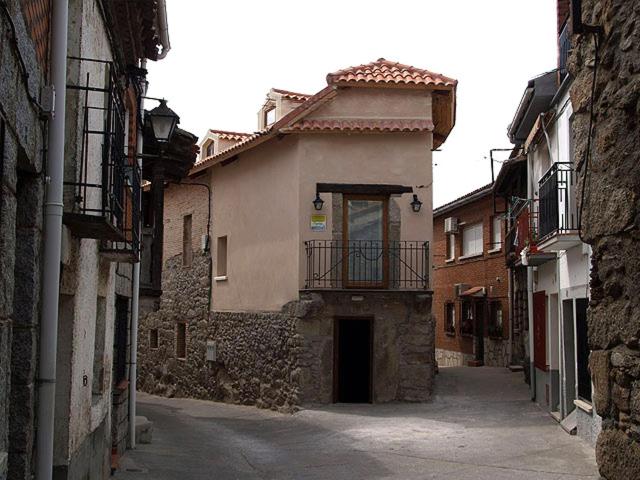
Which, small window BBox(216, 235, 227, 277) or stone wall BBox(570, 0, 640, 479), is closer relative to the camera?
stone wall BBox(570, 0, 640, 479)

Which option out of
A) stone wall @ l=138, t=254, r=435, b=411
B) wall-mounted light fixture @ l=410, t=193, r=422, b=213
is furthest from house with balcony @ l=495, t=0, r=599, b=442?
→ stone wall @ l=138, t=254, r=435, b=411

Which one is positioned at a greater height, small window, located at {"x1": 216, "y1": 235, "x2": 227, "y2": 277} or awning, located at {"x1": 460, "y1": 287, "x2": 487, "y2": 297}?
small window, located at {"x1": 216, "y1": 235, "x2": 227, "y2": 277}

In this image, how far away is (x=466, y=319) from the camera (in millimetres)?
26203

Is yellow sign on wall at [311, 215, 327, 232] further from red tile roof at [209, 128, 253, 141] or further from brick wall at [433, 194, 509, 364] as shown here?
brick wall at [433, 194, 509, 364]

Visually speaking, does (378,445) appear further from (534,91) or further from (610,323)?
(610,323)

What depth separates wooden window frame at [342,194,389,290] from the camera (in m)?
16.2

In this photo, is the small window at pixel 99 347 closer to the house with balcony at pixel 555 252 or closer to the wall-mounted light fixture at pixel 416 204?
the house with balcony at pixel 555 252

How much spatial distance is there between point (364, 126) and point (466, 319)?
11.6 metres

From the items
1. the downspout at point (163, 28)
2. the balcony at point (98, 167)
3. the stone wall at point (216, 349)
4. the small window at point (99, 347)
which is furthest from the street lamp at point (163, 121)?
the stone wall at point (216, 349)

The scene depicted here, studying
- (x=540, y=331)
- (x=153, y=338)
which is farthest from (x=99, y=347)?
(x=153, y=338)

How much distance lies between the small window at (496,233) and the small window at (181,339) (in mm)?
9043

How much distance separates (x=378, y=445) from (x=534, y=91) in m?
6.45

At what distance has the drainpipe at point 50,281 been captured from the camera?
4930 millimetres

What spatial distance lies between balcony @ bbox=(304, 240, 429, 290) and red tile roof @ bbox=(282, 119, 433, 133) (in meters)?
2.17
